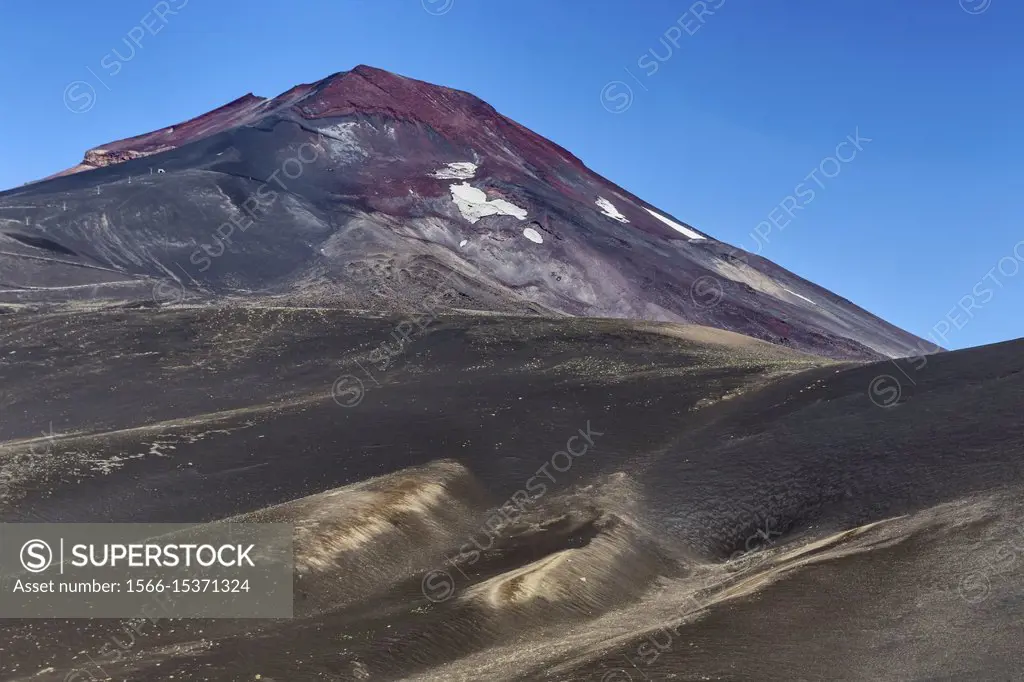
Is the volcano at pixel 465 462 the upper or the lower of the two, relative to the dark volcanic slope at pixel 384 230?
lower

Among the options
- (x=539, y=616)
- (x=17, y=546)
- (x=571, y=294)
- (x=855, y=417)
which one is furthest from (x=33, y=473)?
(x=571, y=294)

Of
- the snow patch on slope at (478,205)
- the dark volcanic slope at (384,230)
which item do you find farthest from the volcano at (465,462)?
the snow patch on slope at (478,205)

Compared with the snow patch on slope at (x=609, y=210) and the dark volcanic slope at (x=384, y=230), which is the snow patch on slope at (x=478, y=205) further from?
the snow patch on slope at (x=609, y=210)

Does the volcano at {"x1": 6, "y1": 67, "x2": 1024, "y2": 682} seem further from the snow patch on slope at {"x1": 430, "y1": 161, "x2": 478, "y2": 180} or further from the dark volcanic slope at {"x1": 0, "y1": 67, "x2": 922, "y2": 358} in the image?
the snow patch on slope at {"x1": 430, "y1": 161, "x2": 478, "y2": 180}

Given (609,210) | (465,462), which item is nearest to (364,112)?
(609,210)

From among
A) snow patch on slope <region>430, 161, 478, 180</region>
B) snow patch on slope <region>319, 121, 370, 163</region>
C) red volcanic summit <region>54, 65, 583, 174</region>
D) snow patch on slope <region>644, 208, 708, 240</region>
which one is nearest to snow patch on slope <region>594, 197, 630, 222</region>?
red volcanic summit <region>54, 65, 583, 174</region>

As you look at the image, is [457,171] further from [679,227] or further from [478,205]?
[679,227]

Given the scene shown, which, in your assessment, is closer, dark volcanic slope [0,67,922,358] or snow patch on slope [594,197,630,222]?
dark volcanic slope [0,67,922,358]
